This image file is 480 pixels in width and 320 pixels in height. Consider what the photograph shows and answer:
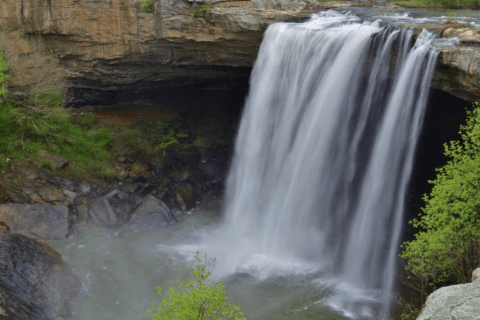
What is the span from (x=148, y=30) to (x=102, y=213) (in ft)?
26.8

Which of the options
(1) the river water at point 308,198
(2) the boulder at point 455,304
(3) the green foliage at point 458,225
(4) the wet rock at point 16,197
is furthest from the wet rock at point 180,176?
(2) the boulder at point 455,304

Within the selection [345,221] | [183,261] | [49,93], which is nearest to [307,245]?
[345,221]

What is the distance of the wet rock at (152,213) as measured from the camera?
2088 centimetres

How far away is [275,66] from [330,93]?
3.14m

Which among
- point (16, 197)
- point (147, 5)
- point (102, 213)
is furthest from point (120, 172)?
point (147, 5)

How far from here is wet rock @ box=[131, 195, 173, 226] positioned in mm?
20875

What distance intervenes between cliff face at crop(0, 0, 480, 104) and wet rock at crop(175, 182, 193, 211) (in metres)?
5.85

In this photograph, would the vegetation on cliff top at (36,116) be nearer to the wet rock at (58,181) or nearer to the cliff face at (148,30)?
the wet rock at (58,181)

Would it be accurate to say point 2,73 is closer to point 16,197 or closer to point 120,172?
point 16,197

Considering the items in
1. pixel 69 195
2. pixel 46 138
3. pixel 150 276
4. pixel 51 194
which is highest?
pixel 46 138

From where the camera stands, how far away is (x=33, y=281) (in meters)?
14.8

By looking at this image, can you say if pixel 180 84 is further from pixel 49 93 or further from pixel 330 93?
pixel 330 93

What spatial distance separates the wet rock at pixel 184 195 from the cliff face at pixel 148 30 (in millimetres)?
5853

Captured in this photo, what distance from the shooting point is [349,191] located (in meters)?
17.8
